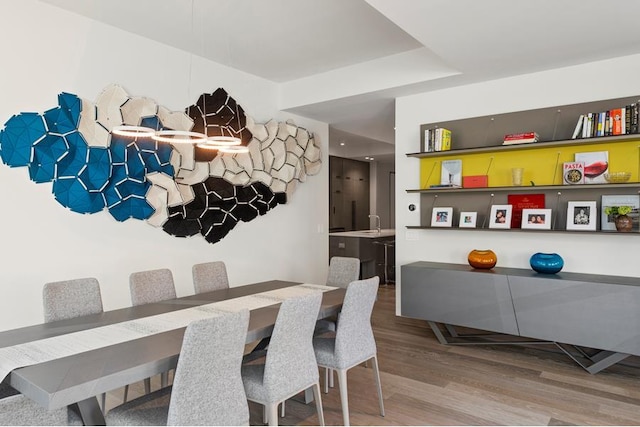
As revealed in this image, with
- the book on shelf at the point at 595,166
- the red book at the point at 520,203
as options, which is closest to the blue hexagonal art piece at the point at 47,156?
the red book at the point at 520,203

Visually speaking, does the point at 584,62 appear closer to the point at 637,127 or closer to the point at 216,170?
the point at 637,127

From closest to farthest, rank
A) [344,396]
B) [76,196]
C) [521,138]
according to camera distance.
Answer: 1. [344,396]
2. [76,196]
3. [521,138]

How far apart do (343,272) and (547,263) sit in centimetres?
176

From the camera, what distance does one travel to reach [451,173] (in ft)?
14.5

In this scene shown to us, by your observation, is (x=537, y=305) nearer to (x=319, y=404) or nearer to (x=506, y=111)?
(x=506, y=111)

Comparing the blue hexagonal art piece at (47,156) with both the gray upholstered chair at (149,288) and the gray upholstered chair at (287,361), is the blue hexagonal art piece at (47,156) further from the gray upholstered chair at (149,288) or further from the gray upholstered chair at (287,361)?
the gray upholstered chair at (287,361)

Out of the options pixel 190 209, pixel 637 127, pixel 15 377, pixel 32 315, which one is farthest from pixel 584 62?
pixel 32 315

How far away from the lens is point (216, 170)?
170 inches

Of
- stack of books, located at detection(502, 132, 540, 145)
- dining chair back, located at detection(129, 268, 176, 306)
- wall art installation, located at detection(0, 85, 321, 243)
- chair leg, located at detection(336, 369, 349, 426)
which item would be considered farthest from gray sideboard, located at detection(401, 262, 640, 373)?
dining chair back, located at detection(129, 268, 176, 306)

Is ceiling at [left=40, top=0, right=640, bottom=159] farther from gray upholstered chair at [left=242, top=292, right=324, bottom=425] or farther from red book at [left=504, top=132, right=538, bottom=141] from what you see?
gray upholstered chair at [left=242, top=292, right=324, bottom=425]

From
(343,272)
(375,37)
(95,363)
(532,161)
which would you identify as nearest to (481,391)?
(343,272)

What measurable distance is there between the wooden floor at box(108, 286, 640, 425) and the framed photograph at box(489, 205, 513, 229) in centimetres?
118

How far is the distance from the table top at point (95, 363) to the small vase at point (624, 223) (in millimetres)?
2864

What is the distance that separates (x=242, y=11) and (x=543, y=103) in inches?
110
